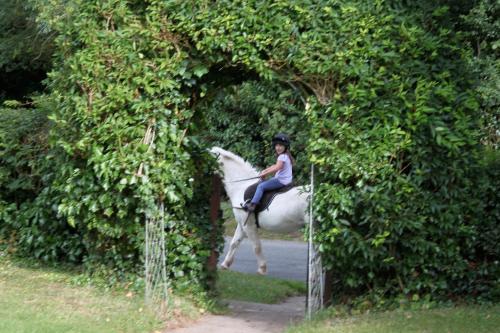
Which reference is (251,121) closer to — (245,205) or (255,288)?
(245,205)

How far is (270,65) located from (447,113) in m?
2.26

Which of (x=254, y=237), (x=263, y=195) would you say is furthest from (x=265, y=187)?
(x=254, y=237)

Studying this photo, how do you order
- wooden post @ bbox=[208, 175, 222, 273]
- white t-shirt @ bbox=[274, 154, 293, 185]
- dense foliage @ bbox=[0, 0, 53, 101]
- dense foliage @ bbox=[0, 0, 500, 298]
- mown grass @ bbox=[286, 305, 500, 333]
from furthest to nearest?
dense foliage @ bbox=[0, 0, 53, 101] → white t-shirt @ bbox=[274, 154, 293, 185] → wooden post @ bbox=[208, 175, 222, 273] → dense foliage @ bbox=[0, 0, 500, 298] → mown grass @ bbox=[286, 305, 500, 333]

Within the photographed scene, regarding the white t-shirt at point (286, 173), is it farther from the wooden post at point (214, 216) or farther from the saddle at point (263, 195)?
the wooden post at point (214, 216)

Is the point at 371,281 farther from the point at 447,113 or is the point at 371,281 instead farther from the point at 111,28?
the point at 111,28

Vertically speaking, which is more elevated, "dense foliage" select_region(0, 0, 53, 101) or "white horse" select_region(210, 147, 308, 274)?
"dense foliage" select_region(0, 0, 53, 101)

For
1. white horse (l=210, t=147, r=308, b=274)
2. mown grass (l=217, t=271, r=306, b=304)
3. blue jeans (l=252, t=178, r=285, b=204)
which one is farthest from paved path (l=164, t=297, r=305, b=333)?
blue jeans (l=252, t=178, r=285, b=204)

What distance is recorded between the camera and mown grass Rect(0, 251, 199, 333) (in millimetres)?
9625

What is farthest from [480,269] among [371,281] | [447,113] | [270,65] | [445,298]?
[270,65]

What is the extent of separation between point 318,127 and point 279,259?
9.67m

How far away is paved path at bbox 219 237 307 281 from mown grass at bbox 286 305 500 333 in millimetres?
6720

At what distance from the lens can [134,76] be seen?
11117 mm

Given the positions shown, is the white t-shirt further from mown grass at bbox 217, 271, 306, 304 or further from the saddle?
mown grass at bbox 217, 271, 306, 304

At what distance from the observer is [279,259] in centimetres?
1959
